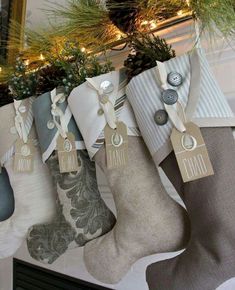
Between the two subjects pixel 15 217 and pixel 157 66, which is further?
pixel 15 217

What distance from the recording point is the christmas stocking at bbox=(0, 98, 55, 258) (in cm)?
95

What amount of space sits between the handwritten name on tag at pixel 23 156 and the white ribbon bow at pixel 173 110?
464 mm

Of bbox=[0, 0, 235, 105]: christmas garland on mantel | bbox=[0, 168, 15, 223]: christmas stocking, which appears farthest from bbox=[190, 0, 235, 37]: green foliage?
bbox=[0, 168, 15, 223]: christmas stocking

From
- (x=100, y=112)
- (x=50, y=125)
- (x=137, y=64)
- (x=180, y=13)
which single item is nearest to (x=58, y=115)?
(x=50, y=125)

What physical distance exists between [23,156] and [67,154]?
0.19m

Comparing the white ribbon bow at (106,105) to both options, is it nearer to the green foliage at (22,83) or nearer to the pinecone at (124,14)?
the pinecone at (124,14)

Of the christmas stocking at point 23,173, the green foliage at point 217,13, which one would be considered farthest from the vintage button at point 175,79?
the christmas stocking at point 23,173

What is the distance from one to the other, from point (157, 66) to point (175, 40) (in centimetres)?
25

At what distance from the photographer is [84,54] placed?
839 mm

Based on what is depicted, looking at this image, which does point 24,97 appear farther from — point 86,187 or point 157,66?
point 157,66

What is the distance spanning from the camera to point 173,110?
2.05ft

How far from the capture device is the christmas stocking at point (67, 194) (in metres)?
0.83

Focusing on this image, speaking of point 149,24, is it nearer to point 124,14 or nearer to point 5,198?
point 124,14

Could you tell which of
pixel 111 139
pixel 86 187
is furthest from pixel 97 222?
pixel 111 139
